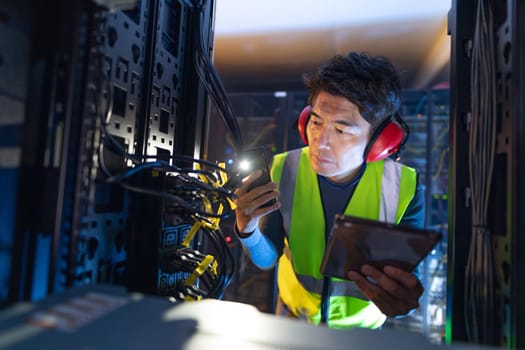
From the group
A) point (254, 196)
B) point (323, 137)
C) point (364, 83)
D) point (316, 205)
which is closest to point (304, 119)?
point (323, 137)

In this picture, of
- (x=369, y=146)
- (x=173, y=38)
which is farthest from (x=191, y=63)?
(x=369, y=146)

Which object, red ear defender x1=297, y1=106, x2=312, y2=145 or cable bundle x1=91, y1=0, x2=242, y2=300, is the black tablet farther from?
red ear defender x1=297, y1=106, x2=312, y2=145

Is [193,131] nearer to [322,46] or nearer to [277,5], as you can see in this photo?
[277,5]

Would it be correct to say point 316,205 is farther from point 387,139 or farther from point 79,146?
point 79,146

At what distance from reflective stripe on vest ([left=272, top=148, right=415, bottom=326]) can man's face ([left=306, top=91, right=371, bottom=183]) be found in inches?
5.8

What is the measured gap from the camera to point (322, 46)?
9.79ft

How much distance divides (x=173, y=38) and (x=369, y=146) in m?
0.70

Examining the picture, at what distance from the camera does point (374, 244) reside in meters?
0.58

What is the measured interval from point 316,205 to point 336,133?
319 millimetres

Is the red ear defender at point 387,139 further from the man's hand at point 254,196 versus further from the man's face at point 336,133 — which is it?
the man's hand at point 254,196

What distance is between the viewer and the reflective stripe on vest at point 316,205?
1194mm

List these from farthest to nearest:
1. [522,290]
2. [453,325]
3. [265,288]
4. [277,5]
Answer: [265,288]
[277,5]
[453,325]
[522,290]

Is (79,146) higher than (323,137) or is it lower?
lower

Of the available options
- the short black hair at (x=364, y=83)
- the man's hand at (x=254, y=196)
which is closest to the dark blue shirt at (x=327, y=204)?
the short black hair at (x=364, y=83)
